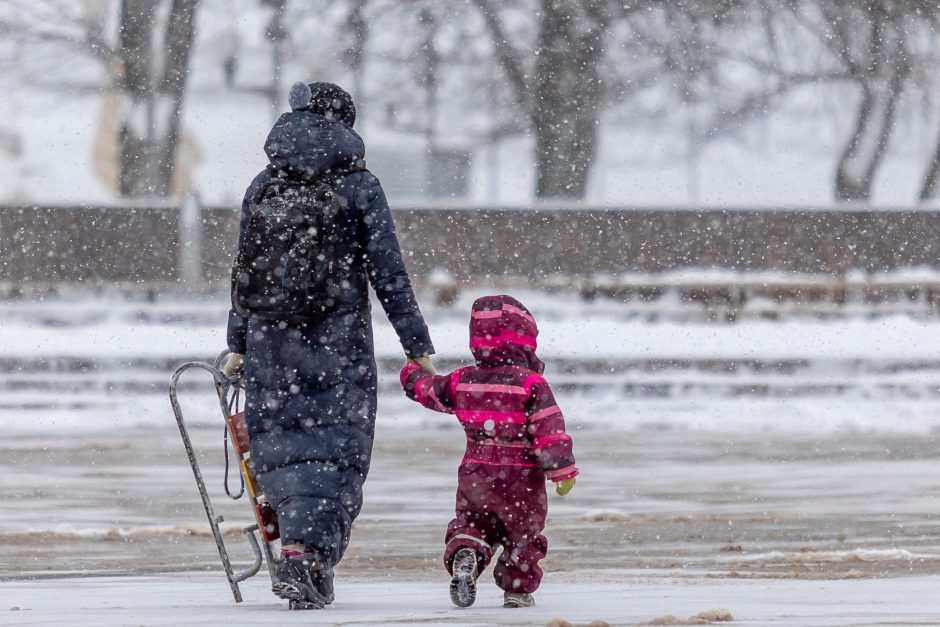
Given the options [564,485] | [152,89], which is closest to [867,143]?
[152,89]

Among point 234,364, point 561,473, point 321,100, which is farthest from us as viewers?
point 234,364

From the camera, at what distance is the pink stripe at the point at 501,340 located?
4879 mm

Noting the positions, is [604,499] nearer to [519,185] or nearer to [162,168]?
[162,168]

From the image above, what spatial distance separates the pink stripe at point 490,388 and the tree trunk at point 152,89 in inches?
938

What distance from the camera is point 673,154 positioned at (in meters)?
33.1

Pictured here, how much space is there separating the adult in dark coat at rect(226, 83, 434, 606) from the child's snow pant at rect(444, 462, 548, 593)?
0.28 metres

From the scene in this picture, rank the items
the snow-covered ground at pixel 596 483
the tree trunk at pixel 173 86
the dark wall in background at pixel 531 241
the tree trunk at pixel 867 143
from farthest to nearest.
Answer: the tree trunk at pixel 867 143, the tree trunk at pixel 173 86, the dark wall in background at pixel 531 241, the snow-covered ground at pixel 596 483

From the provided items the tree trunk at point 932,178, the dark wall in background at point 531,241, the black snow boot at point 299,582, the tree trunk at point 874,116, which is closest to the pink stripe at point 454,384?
the black snow boot at point 299,582

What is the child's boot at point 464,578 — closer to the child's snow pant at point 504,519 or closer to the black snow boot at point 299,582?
the child's snow pant at point 504,519

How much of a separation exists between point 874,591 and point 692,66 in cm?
2583

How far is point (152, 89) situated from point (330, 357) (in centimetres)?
2496

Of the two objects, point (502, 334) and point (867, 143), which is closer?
point (502, 334)

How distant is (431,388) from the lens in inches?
193

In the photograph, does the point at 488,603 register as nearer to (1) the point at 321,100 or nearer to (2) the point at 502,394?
(2) the point at 502,394
